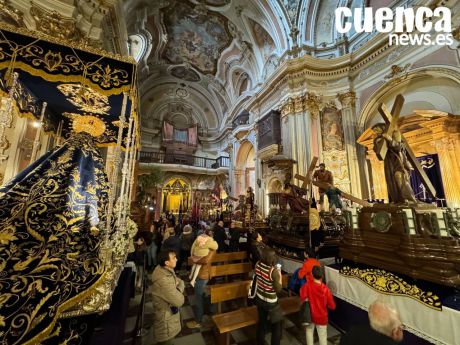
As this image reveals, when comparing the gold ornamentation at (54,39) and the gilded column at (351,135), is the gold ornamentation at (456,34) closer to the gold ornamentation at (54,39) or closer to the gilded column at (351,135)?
the gilded column at (351,135)

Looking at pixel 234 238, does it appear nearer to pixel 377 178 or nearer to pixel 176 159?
pixel 377 178

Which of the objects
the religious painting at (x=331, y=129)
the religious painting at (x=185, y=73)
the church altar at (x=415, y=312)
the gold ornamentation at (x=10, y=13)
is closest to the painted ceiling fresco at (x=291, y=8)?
the religious painting at (x=331, y=129)

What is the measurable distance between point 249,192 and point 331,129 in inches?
179

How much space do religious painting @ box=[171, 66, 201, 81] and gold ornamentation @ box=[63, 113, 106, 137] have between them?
14.0 meters

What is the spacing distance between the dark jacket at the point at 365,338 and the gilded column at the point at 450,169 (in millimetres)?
6460

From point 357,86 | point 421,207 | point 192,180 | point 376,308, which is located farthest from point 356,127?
point 192,180

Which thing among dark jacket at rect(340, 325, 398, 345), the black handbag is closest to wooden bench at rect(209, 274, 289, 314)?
the black handbag

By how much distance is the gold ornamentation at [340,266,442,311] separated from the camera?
2008 mm

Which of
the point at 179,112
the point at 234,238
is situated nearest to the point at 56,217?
the point at 234,238

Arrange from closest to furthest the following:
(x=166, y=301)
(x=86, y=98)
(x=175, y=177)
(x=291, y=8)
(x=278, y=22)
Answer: (x=166, y=301) < (x=86, y=98) < (x=291, y=8) < (x=278, y=22) < (x=175, y=177)

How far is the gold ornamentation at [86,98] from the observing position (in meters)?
3.08

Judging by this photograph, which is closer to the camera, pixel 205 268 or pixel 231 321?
pixel 231 321

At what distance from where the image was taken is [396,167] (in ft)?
9.74

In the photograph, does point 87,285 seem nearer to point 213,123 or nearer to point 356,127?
point 356,127
